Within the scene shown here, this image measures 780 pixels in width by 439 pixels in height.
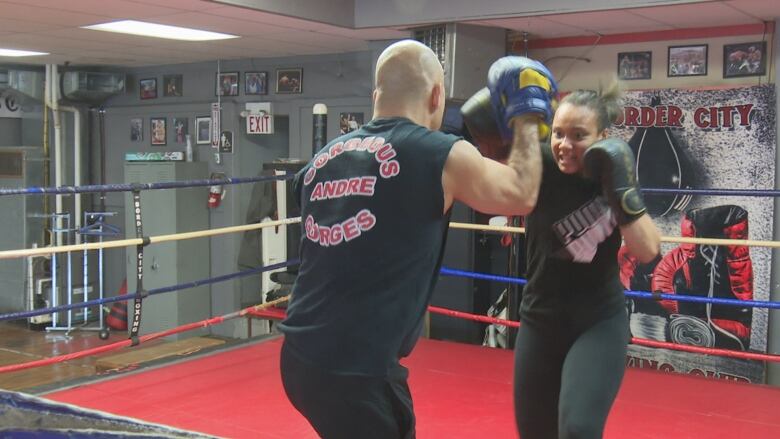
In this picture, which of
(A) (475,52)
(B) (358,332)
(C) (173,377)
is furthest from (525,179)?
(A) (475,52)

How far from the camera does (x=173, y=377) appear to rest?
3549 mm

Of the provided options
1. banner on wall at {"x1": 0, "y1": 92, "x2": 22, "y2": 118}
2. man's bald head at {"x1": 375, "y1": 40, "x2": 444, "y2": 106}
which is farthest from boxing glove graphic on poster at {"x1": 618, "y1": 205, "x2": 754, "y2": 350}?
banner on wall at {"x1": 0, "y1": 92, "x2": 22, "y2": 118}

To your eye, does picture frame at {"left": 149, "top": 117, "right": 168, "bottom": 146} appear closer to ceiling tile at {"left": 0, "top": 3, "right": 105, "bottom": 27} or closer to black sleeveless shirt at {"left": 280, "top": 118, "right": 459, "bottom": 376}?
ceiling tile at {"left": 0, "top": 3, "right": 105, "bottom": 27}

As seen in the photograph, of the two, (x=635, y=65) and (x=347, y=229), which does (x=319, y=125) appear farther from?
(x=347, y=229)

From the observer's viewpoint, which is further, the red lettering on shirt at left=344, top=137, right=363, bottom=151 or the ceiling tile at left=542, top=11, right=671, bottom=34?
the ceiling tile at left=542, top=11, right=671, bottom=34

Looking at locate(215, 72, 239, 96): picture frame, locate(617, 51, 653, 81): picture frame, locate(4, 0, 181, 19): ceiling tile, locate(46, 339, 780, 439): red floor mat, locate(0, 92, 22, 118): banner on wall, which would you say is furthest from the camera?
locate(0, 92, 22, 118): banner on wall

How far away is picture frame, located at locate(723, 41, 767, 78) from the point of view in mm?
4336

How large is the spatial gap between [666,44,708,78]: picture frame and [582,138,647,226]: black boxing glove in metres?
2.94

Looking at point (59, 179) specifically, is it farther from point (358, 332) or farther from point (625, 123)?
point (358, 332)

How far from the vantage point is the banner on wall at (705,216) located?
172 inches

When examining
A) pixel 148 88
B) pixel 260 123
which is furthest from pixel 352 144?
pixel 148 88

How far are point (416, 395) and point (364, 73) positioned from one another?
3.22 meters

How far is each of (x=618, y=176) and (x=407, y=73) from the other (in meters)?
0.65

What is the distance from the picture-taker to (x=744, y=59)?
4.39 metres
